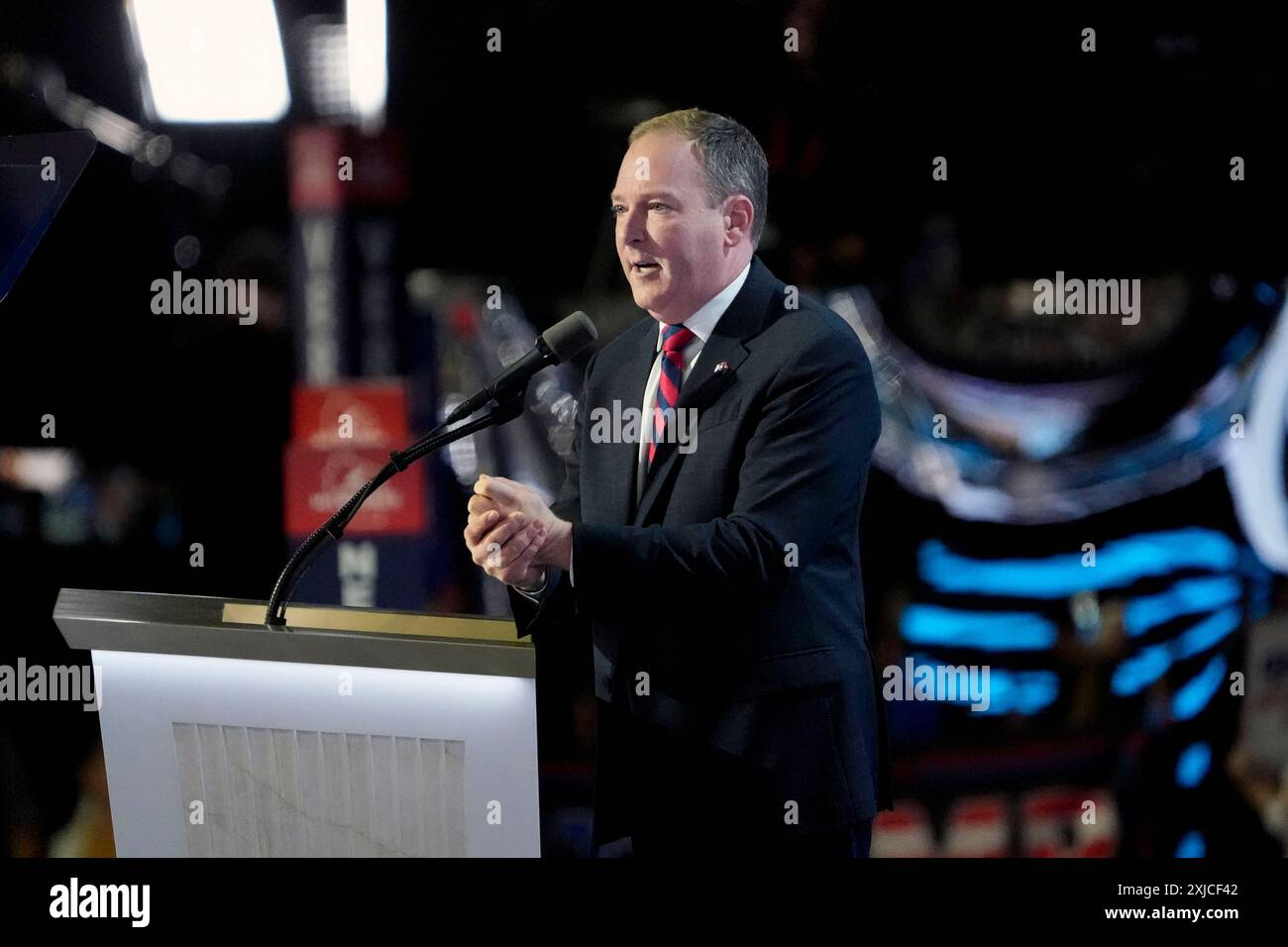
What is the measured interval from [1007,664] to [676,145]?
1862mm

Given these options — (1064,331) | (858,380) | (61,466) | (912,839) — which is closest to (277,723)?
(858,380)

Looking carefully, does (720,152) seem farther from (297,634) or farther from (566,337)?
(297,634)

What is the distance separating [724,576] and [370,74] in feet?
6.40

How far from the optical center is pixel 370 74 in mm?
3215

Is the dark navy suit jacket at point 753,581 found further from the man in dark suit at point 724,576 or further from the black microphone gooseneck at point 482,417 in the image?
the black microphone gooseneck at point 482,417

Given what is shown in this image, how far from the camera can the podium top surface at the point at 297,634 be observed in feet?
6.25

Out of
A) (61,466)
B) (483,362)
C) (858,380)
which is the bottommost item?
(858,380)

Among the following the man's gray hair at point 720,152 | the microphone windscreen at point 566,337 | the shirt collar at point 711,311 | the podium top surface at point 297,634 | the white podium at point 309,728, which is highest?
the man's gray hair at point 720,152

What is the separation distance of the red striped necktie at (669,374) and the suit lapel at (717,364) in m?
0.04

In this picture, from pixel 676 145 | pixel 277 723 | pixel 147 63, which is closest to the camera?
pixel 277 723

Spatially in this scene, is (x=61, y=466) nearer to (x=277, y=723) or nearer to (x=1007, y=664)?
(x=277, y=723)

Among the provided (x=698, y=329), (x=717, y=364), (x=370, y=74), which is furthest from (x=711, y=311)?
(x=370, y=74)

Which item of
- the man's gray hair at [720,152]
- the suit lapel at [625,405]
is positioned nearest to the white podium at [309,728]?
the suit lapel at [625,405]

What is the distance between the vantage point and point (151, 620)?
80.0 inches
